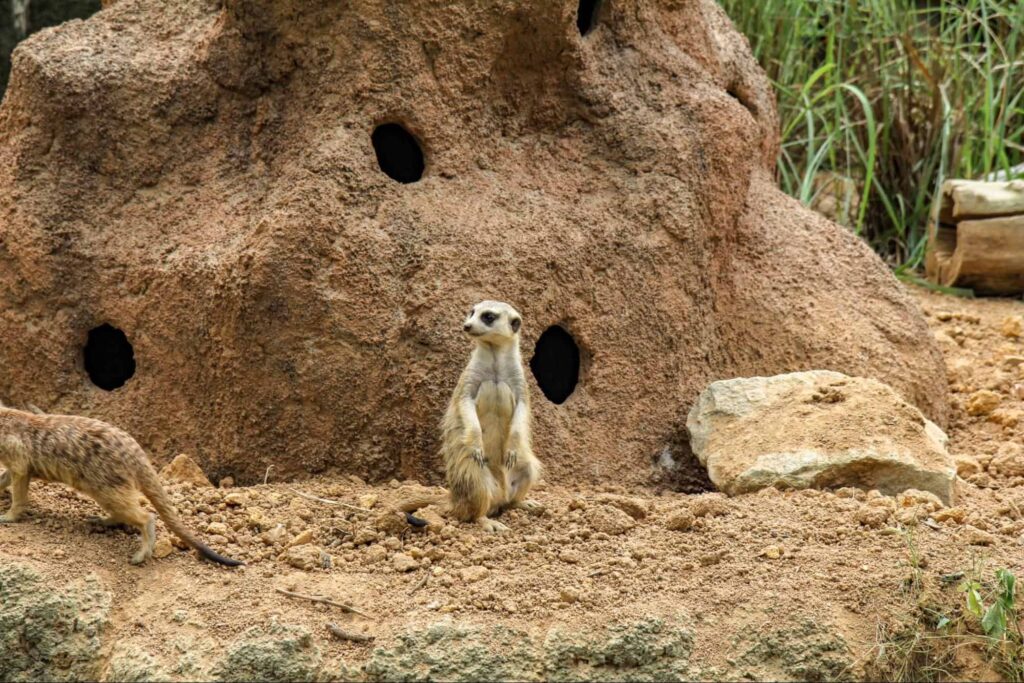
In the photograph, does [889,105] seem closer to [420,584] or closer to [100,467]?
Result: [420,584]

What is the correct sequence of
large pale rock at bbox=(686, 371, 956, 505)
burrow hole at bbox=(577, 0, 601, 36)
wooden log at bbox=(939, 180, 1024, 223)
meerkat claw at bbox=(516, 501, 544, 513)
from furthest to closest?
wooden log at bbox=(939, 180, 1024, 223) → burrow hole at bbox=(577, 0, 601, 36) → large pale rock at bbox=(686, 371, 956, 505) → meerkat claw at bbox=(516, 501, 544, 513)

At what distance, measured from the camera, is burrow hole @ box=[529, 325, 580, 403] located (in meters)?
4.90

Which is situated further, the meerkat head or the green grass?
the green grass

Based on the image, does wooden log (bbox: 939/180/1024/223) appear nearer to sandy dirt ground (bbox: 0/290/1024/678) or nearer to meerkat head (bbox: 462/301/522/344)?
sandy dirt ground (bbox: 0/290/1024/678)

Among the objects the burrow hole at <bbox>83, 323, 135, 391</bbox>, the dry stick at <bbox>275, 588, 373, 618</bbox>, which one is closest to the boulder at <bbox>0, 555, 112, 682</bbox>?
the dry stick at <bbox>275, 588, 373, 618</bbox>

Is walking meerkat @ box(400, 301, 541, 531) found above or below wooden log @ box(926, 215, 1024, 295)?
below

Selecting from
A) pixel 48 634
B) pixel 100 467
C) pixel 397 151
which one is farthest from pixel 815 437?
pixel 48 634

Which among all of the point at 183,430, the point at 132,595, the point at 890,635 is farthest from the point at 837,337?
the point at 132,595

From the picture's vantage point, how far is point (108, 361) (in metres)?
4.91

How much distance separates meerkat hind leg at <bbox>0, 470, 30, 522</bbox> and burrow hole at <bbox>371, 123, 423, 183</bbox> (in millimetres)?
1567

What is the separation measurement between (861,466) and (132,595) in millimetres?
2140

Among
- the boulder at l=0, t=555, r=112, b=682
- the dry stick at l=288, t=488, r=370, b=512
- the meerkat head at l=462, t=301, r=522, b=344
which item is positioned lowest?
the boulder at l=0, t=555, r=112, b=682

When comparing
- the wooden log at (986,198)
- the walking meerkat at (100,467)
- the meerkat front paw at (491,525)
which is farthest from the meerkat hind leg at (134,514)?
the wooden log at (986,198)

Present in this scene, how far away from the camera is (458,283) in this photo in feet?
15.0
